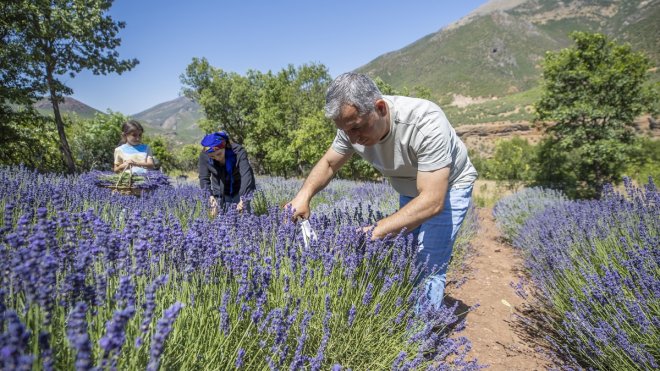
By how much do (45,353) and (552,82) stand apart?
13826mm

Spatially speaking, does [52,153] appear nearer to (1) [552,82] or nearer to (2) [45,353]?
(2) [45,353]

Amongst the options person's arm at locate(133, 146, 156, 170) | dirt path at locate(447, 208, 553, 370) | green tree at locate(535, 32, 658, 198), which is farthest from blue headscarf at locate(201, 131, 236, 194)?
green tree at locate(535, 32, 658, 198)

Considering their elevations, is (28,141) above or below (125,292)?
above

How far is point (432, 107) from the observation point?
6.48 ft

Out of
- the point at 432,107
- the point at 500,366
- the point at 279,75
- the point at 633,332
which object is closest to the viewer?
the point at 633,332

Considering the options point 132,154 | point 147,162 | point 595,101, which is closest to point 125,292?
point 147,162

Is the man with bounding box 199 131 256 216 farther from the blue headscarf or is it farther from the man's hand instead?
the man's hand

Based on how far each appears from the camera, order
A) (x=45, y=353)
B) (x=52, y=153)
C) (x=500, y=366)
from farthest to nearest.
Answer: (x=52, y=153), (x=500, y=366), (x=45, y=353)

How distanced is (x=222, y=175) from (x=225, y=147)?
37cm

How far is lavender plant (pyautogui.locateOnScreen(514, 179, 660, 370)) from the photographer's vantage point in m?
1.75

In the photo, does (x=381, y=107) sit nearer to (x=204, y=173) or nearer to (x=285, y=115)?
(x=204, y=173)

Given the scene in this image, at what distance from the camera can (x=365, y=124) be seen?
1.78m

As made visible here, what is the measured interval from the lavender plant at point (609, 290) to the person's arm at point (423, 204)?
109 centimetres

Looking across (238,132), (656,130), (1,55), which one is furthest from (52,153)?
(656,130)
